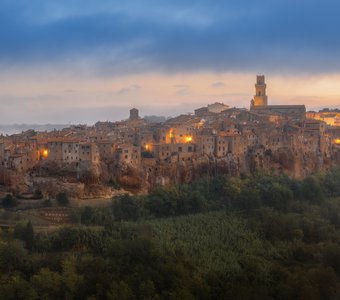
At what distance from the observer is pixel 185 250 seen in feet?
80.2

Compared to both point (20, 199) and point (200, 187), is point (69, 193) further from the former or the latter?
point (200, 187)

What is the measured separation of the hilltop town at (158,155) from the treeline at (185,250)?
108 inches

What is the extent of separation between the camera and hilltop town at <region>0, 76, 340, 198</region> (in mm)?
32250

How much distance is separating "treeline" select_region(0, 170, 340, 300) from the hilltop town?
2.74m

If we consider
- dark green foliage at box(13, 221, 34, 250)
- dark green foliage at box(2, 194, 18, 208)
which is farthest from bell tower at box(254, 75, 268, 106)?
dark green foliage at box(13, 221, 34, 250)

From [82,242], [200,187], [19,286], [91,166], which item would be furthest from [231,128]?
[19,286]

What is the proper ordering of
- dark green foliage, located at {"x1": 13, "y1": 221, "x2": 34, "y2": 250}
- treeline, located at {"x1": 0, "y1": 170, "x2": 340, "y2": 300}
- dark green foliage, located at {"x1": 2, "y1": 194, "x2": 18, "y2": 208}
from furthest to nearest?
dark green foliage, located at {"x1": 2, "y1": 194, "x2": 18, "y2": 208} < dark green foliage, located at {"x1": 13, "y1": 221, "x2": 34, "y2": 250} < treeline, located at {"x1": 0, "y1": 170, "x2": 340, "y2": 300}

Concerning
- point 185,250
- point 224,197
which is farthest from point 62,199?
point 224,197

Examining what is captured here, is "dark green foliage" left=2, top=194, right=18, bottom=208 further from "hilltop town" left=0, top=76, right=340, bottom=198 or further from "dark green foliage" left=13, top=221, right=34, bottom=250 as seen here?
"dark green foliage" left=13, top=221, right=34, bottom=250

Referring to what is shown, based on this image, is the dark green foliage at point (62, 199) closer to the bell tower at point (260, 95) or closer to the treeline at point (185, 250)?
the treeline at point (185, 250)

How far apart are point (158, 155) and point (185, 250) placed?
13.5 meters

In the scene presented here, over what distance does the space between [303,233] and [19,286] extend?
14535 millimetres

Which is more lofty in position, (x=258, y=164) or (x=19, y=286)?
(x=258, y=164)

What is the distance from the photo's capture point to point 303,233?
27.1 m
